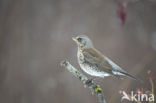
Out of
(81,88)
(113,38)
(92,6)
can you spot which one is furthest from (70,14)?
(81,88)

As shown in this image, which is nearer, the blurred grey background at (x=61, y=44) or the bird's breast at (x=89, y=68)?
the bird's breast at (x=89, y=68)

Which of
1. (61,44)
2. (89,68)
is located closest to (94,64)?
(89,68)

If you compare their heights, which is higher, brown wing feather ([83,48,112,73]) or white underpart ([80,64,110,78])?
brown wing feather ([83,48,112,73])

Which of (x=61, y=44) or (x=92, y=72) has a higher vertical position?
(x=61, y=44)

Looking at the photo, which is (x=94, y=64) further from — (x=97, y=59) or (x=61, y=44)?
(x=61, y=44)

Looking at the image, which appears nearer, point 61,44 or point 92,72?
point 92,72

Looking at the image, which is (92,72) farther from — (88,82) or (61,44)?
(61,44)

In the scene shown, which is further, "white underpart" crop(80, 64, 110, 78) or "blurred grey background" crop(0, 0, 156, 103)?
"blurred grey background" crop(0, 0, 156, 103)
